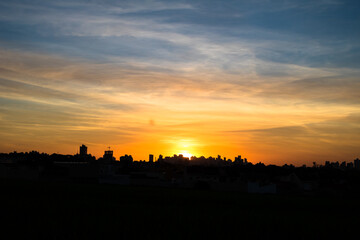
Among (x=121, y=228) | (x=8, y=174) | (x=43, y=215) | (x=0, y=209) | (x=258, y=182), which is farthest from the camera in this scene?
(x=8, y=174)

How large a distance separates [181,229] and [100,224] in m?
4.11

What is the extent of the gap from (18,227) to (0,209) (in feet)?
24.9

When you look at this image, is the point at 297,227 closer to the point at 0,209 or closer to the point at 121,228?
the point at 121,228

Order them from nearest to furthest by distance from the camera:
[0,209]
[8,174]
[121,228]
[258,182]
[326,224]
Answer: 1. [121,228]
2. [0,209]
3. [326,224]
4. [258,182]
5. [8,174]

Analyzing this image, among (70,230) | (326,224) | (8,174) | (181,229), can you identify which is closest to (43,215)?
(70,230)

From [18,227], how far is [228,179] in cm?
7532

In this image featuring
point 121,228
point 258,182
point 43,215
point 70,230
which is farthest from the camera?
point 258,182

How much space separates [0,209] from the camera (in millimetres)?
26000

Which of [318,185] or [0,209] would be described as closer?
[0,209]

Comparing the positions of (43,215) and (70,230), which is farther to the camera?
(43,215)

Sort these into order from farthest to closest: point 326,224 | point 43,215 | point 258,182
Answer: point 258,182
point 326,224
point 43,215

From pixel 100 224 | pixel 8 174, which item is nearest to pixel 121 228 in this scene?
pixel 100 224

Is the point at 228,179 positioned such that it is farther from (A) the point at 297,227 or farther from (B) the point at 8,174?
(A) the point at 297,227

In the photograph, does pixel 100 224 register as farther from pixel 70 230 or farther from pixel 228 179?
pixel 228 179
